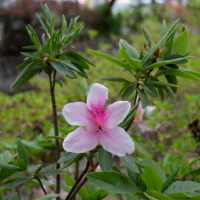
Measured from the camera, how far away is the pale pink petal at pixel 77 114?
45cm

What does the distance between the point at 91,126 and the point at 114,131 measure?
0.06 m

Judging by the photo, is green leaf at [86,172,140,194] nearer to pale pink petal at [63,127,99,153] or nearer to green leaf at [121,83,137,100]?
pale pink petal at [63,127,99,153]

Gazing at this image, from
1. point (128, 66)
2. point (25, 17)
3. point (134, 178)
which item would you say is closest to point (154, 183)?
point (134, 178)

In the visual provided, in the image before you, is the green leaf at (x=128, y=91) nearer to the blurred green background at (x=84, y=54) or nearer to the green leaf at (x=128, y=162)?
the green leaf at (x=128, y=162)

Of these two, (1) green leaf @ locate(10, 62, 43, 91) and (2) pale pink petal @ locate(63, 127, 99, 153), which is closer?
(2) pale pink petal @ locate(63, 127, 99, 153)

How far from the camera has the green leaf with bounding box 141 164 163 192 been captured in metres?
0.46

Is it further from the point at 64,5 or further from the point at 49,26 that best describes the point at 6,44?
the point at 49,26

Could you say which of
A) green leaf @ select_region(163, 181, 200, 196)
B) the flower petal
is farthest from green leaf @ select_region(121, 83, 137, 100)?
green leaf @ select_region(163, 181, 200, 196)

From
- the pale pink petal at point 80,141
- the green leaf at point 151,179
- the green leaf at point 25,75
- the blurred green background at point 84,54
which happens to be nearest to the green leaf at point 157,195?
the green leaf at point 151,179

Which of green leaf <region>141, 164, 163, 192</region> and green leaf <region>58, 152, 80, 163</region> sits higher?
green leaf <region>58, 152, 80, 163</region>

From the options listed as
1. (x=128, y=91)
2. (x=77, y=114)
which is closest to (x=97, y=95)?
(x=77, y=114)

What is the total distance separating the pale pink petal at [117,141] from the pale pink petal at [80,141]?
0.02 meters

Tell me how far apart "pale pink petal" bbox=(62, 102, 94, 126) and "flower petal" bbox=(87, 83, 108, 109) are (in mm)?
20

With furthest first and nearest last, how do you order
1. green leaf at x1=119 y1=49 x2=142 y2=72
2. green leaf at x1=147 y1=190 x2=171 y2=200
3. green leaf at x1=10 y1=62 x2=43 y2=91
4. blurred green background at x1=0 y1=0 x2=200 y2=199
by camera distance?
1. blurred green background at x1=0 y1=0 x2=200 y2=199
2. green leaf at x1=10 y1=62 x2=43 y2=91
3. green leaf at x1=119 y1=49 x2=142 y2=72
4. green leaf at x1=147 y1=190 x2=171 y2=200
